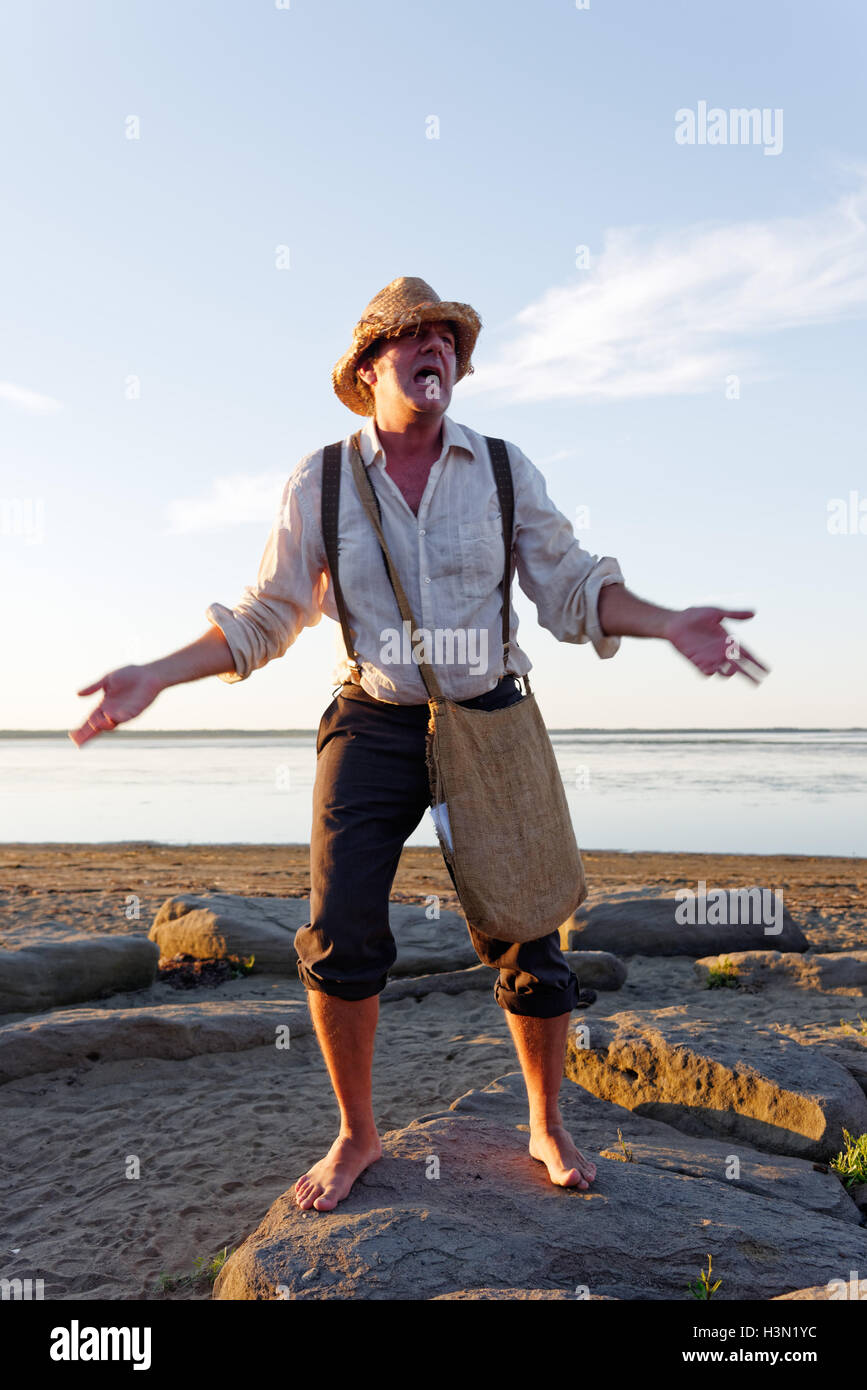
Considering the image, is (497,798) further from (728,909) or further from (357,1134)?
(728,909)

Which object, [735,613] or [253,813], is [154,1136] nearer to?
[735,613]

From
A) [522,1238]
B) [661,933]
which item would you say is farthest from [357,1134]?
[661,933]

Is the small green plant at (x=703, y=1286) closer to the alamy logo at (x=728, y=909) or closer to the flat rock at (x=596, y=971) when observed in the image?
the flat rock at (x=596, y=971)

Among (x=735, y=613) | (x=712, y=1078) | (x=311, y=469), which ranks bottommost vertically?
(x=712, y=1078)

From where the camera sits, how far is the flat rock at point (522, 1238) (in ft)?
7.99

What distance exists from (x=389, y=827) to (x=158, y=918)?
472 centimetres

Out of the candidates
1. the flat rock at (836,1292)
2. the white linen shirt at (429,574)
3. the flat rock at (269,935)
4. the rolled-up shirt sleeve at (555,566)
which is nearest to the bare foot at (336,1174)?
the flat rock at (836,1292)

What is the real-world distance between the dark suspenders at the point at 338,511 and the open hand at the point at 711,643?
0.49 meters

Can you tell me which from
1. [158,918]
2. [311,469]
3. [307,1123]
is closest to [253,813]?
[158,918]

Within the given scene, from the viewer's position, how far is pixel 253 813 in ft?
63.4

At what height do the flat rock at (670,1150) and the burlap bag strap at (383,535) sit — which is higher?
the burlap bag strap at (383,535)

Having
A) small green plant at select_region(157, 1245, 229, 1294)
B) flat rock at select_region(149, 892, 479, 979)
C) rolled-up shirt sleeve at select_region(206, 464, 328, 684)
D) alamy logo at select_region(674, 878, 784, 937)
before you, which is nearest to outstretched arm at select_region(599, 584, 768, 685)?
rolled-up shirt sleeve at select_region(206, 464, 328, 684)

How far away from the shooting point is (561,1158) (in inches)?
114
